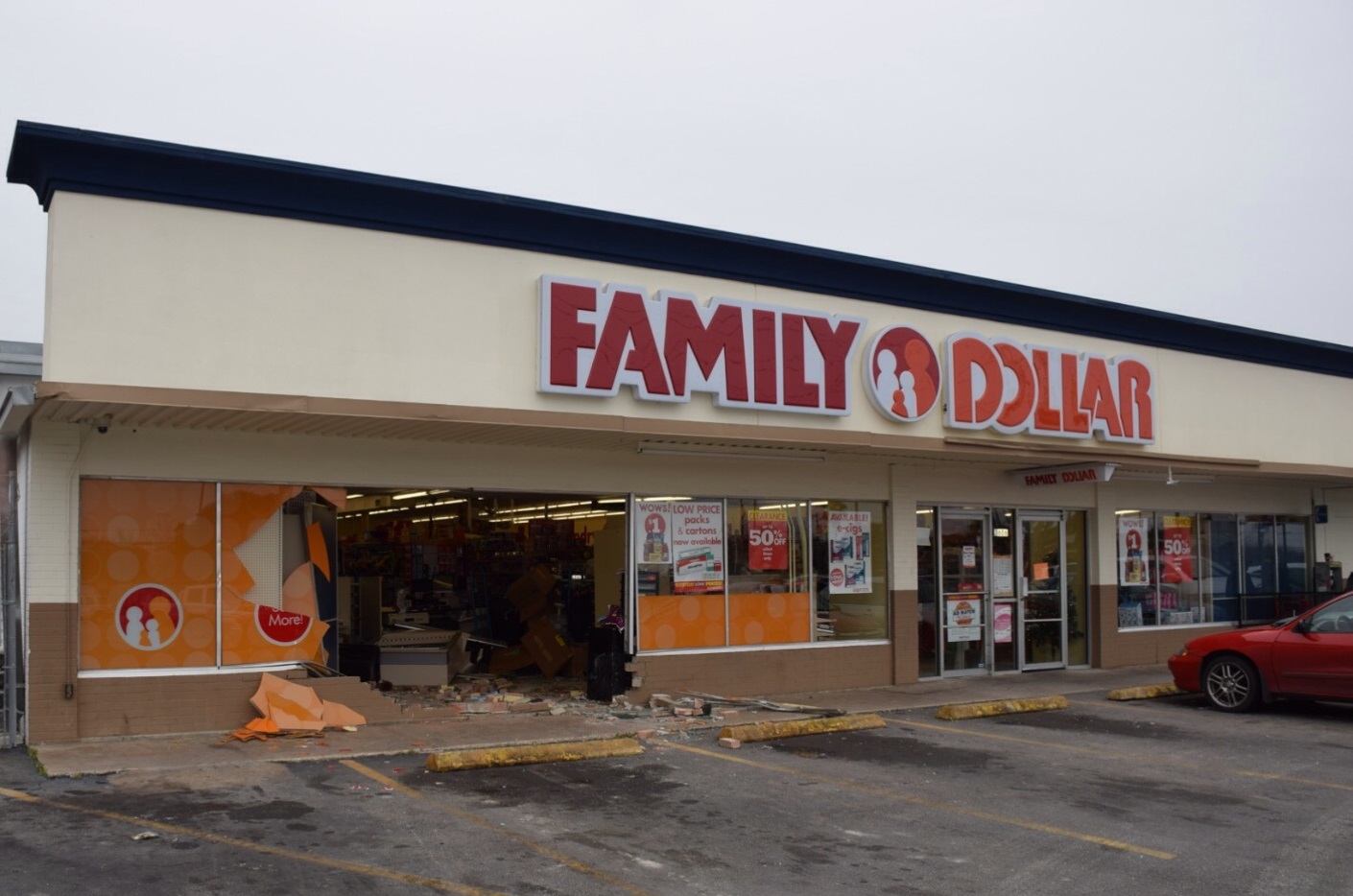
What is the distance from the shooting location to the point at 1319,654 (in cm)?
1412

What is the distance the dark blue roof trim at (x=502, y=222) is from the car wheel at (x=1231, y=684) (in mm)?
5743

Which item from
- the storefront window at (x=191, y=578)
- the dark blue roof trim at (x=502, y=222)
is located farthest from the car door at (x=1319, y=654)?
the storefront window at (x=191, y=578)

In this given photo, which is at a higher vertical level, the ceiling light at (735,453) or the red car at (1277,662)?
the ceiling light at (735,453)

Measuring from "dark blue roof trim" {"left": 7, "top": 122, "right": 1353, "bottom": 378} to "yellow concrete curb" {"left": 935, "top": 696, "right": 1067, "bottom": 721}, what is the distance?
18.3ft

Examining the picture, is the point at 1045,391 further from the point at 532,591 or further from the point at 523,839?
the point at 523,839

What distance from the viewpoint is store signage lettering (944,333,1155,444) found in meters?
17.1

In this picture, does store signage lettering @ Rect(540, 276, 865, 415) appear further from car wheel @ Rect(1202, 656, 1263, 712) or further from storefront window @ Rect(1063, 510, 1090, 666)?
storefront window @ Rect(1063, 510, 1090, 666)

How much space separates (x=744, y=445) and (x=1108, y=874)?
27.8 ft

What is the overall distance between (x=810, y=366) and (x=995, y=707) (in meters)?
4.89

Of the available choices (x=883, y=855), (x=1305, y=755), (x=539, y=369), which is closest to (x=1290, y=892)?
(x=883, y=855)

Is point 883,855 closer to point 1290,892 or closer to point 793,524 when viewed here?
point 1290,892

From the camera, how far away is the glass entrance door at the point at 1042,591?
19.5m

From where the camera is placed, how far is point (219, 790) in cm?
973

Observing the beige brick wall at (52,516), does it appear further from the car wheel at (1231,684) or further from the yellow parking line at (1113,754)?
the car wheel at (1231,684)
